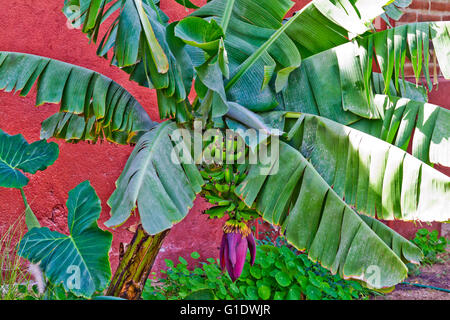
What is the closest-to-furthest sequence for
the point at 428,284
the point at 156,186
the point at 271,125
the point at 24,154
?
the point at 156,186, the point at 271,125, the point at 24,154, the point at 428,284

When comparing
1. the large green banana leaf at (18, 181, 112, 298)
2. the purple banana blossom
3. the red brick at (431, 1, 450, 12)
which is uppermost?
the red brick at (431, 1, 450, 12)

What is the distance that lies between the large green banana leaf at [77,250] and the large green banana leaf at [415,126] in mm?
1382

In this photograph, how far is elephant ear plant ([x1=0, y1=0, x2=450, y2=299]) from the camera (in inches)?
71.7

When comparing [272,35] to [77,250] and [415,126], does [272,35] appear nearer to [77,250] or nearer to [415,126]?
[415,126]

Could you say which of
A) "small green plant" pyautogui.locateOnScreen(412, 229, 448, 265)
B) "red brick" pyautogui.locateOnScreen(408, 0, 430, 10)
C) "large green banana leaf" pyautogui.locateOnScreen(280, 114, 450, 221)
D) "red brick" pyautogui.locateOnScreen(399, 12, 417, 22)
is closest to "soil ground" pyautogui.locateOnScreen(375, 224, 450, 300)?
"small green plant" pyautogui.locateOnScreen(412, 229, 448, 265)

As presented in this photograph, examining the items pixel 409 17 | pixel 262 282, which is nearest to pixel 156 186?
pixel 262 282

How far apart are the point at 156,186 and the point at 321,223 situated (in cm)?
73

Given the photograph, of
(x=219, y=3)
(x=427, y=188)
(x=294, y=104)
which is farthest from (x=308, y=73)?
(x=427, y=188)

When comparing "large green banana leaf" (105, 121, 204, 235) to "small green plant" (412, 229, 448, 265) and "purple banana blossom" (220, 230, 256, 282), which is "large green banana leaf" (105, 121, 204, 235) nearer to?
"purple banana blossom" (220, 230, 256, 282)

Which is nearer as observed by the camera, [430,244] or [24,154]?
[24,154]

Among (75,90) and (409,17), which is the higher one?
(409,17)

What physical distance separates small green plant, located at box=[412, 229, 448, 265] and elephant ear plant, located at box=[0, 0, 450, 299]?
3131mm

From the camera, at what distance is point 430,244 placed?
509 cm
